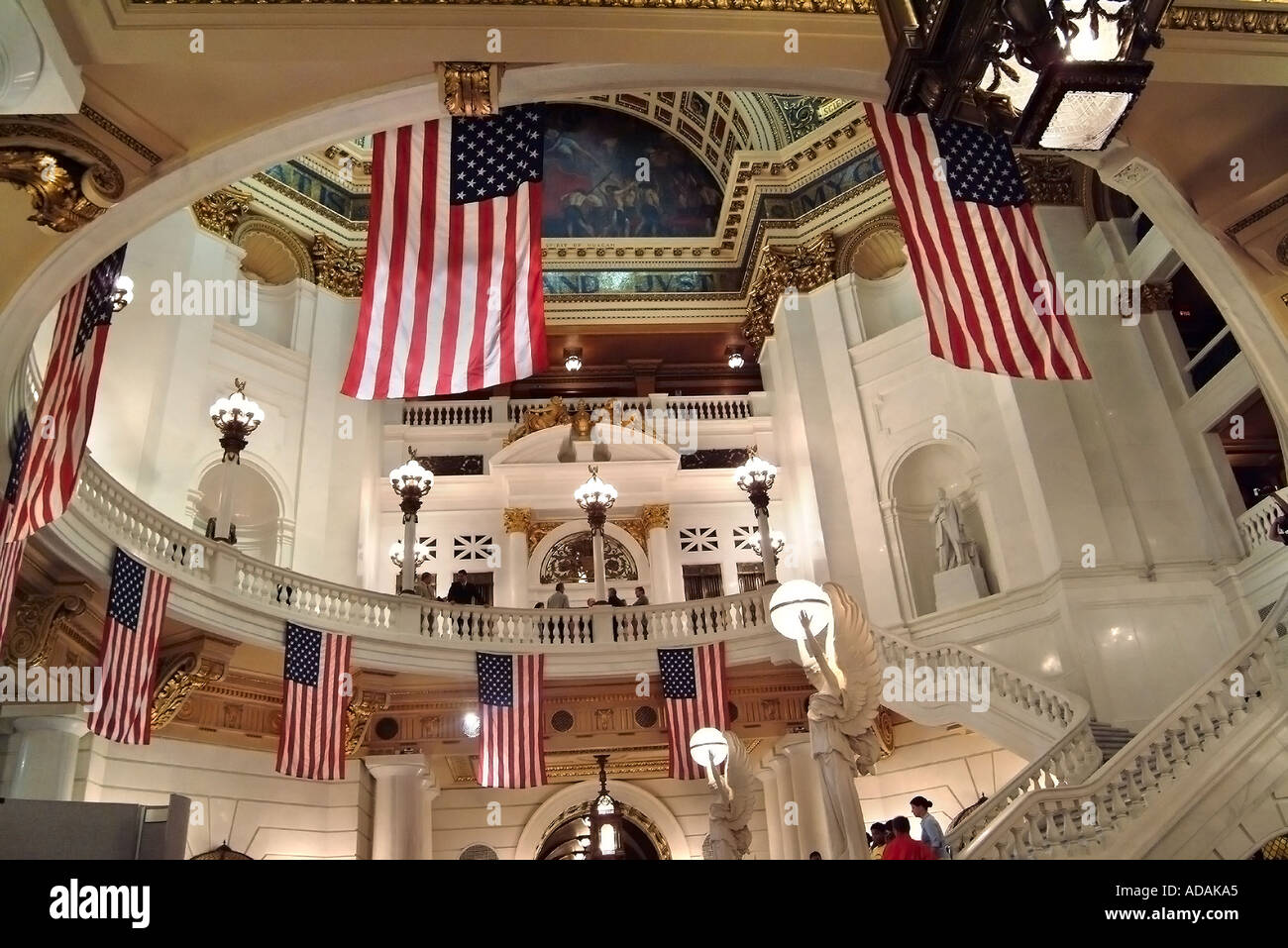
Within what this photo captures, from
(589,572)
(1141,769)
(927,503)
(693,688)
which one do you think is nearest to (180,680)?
(693,688)

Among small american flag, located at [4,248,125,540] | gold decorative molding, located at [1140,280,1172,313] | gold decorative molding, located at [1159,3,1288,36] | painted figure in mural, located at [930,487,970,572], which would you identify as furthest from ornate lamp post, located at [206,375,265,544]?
gold decorative molding, located at [1140,280,1172,313]

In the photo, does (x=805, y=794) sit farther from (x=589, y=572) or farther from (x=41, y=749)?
(x=41, y=749)

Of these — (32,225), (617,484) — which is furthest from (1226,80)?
(617,484)

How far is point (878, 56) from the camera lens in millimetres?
6441

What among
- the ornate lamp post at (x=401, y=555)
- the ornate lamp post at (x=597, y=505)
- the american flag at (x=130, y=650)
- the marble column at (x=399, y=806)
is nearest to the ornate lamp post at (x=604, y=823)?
the marble column at (x=399, y=806)

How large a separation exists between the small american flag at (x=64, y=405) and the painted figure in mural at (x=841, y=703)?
5615mm

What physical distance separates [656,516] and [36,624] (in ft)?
41.2

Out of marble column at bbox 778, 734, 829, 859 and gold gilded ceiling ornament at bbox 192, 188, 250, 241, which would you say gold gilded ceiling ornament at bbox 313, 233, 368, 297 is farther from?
marble column at bbox 778, 734, 829, 859

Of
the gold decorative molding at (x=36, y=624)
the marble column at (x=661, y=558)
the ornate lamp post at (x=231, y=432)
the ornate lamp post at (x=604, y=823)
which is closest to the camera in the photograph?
the gold decorative molding at (x=36, y=624)

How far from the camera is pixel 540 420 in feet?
72.2

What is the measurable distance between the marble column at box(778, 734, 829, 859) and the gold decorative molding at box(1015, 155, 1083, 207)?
→ 461 inches

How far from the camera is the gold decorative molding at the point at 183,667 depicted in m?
13.6

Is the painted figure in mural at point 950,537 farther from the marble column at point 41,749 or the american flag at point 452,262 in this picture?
the marble column at point 41,749

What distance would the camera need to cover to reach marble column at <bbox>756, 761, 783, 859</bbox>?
58.4 feet
